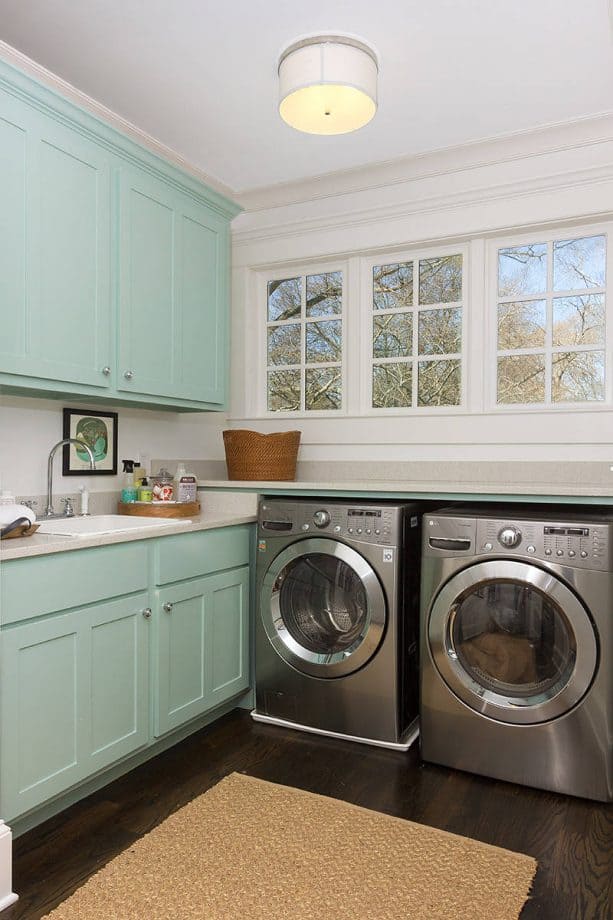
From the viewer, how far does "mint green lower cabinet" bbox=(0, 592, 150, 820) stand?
1874 millimetres

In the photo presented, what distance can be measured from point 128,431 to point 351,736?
1.68 m

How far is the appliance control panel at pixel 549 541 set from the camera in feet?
7.40

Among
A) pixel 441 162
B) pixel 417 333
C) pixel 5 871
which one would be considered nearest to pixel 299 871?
pixel 5 871

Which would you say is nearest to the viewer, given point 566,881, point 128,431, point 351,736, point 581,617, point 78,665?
point 566,881

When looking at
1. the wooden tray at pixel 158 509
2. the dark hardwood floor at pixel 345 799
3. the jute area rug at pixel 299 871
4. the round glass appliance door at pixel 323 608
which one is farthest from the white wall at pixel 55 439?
the jute area rug at pixel 299 871

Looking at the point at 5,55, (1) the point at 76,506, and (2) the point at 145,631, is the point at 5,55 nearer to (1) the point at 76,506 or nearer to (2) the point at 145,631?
(1) the point at 76,506

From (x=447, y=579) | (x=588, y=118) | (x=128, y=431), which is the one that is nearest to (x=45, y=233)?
(x=128, y=431)

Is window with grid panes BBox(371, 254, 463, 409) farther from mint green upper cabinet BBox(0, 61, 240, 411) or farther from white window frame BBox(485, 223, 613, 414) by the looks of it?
mint green upper cabinet BBox(0, 61, 240, 411)

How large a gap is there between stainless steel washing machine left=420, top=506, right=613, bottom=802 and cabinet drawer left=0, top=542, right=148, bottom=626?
1.08 metres

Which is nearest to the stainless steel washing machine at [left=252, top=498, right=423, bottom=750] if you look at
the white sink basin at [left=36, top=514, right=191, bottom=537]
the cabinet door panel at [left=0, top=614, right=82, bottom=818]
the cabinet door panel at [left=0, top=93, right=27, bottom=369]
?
the white sink basin at [left=36, top=514, right=191, bottom=537]

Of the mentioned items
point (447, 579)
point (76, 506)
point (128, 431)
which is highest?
point (128, 431)

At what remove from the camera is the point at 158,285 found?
2.81 metres

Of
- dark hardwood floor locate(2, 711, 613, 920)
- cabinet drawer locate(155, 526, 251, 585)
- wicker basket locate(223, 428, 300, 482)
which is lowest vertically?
dark hardwood floor locate(2, 711, 613, 920)

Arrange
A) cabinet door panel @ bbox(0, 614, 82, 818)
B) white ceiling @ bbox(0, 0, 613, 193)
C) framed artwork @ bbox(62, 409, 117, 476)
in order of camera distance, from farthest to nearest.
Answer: framed artwork @ bbox(62, 409, 117, 476) → white ceiling @ bbox(0, 0, 613, 193) → cabinet door panel @ bbox(0, 614, 82, 818)
